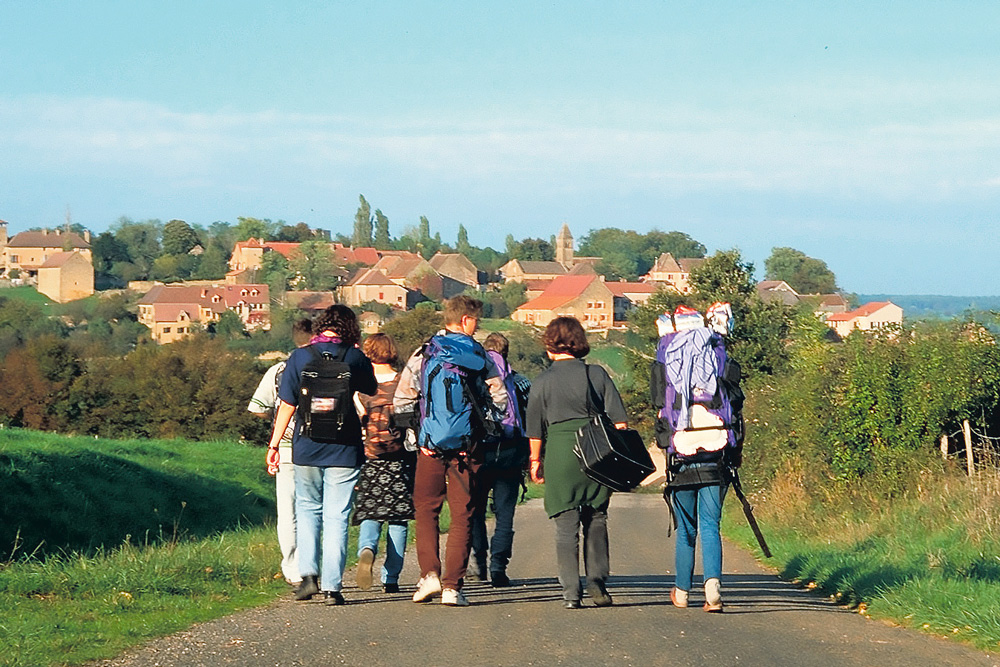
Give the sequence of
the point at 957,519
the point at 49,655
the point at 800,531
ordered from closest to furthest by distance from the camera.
Answer: the point at 49,655 → the point at 957,519 → the point at 800,531

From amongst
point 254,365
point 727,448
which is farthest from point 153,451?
point 254,365

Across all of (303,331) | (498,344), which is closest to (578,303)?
(498,344)

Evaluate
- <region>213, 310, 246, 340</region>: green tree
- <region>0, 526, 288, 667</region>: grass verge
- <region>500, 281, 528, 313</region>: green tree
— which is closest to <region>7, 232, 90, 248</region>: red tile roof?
<region>213, 310, 246, 340</region>: green tree

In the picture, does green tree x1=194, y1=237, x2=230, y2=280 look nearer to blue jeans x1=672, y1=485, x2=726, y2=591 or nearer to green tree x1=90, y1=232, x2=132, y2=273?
green tree x1=90, y1=232, x2=132, y2=273

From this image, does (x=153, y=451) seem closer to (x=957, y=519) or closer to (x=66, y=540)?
(x=66, y=540)

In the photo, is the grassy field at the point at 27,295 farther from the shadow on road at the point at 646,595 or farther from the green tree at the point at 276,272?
the shadow on road at the point at 646,595

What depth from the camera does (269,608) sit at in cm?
828

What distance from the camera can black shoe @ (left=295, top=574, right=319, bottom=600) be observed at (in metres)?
8.50

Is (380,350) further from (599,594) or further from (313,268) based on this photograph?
(313,268)

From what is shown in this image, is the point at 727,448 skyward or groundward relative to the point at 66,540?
skyward

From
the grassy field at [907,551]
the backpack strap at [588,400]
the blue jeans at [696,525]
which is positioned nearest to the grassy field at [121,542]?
the backpack strap at [588,400]

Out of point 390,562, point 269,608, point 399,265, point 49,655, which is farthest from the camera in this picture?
point 399,265

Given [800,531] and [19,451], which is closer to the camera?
[800,531]

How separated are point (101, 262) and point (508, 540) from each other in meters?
188
